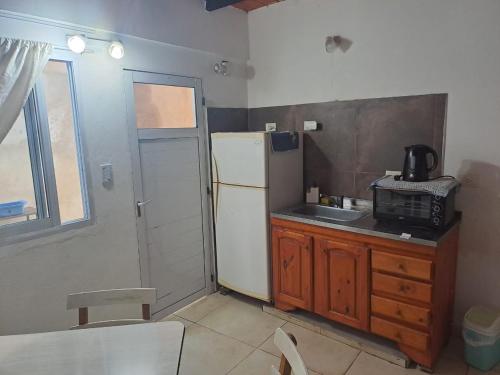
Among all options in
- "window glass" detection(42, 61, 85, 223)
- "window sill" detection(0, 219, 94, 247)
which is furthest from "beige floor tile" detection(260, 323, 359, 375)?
"window glass" detection(42, 61, 85, 223)

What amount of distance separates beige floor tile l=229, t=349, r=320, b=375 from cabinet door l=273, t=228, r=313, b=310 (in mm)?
523

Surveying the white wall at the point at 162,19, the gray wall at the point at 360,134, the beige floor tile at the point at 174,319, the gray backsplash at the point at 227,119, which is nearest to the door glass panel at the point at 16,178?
the white wall at the point at 162,19

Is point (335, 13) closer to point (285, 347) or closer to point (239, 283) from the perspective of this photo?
point (239, 283)

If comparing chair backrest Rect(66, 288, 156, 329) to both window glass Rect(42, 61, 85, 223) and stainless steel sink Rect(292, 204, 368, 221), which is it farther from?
stainless steel sink Rect(292, 204, 368, 221)

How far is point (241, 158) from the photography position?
9.70ft

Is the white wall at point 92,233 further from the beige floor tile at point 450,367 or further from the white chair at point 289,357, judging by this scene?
the beige floor tile at point 450,367

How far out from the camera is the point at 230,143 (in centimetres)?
301

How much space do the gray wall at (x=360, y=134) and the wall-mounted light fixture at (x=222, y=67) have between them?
57 cm

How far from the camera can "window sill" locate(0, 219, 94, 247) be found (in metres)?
2.04

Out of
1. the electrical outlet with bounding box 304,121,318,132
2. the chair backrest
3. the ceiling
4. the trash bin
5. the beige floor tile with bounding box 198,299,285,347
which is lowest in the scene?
the beige floor tile with bounding box 198,299,285,347

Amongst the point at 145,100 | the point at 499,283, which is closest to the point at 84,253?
the point at 145,100

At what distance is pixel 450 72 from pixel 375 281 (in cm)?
155

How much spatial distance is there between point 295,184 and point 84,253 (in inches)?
70.9

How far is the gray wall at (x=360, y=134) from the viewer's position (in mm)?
2592
